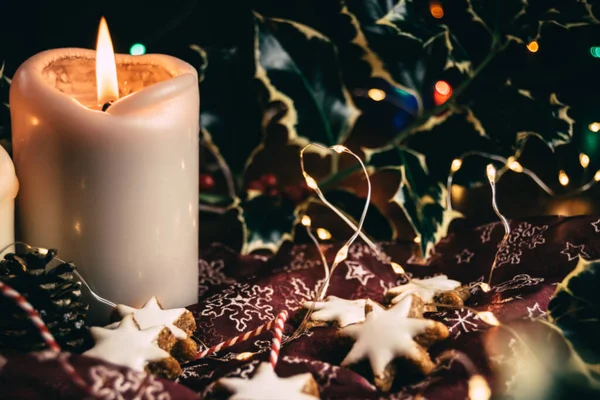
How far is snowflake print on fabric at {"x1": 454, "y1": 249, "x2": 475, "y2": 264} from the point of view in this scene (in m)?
0.78

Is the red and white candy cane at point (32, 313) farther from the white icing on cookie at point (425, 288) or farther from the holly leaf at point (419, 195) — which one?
the holly leaf at point (419, 195)

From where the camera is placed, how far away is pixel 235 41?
0.88m

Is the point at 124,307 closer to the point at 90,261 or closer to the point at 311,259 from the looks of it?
the point at 90,261

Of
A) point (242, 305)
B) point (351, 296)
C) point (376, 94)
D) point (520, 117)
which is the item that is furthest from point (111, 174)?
point (520, 117)

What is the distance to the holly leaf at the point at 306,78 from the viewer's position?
82cm

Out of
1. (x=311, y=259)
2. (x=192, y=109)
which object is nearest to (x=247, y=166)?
(x=311, y=259)

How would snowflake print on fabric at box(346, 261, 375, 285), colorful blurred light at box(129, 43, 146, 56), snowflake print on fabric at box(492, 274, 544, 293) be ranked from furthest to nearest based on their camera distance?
colorful blurred light at box(129, 43, 146, 56)
snowflake print on fabric at box(346, 261, 375, 285)
snowflake print on fabric at box(492, 274, 544, 293)

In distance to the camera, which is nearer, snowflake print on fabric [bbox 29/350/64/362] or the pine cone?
snowflake print on fabric [bbox 29/350/64/362]

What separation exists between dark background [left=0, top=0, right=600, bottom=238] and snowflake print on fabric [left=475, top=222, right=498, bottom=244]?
A: 0.06 meters

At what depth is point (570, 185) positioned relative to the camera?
83 cm

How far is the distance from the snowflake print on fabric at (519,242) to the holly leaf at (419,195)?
8 cm

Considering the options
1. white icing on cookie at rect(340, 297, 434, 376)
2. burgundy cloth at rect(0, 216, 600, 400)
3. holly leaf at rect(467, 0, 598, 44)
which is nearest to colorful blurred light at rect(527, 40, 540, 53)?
holly leaf at rect(467, 0, 598, 44)

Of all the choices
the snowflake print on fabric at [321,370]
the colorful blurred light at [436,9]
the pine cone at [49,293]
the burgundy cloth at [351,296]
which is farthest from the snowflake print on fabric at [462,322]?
the colorful blurred light at [436,9]

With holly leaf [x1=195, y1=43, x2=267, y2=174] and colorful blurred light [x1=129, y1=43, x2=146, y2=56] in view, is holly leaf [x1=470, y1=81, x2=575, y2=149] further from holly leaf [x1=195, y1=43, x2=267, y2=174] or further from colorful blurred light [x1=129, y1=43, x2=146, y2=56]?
colorful blurred light [x1=129, y1=43, x2=146, y2=56]
